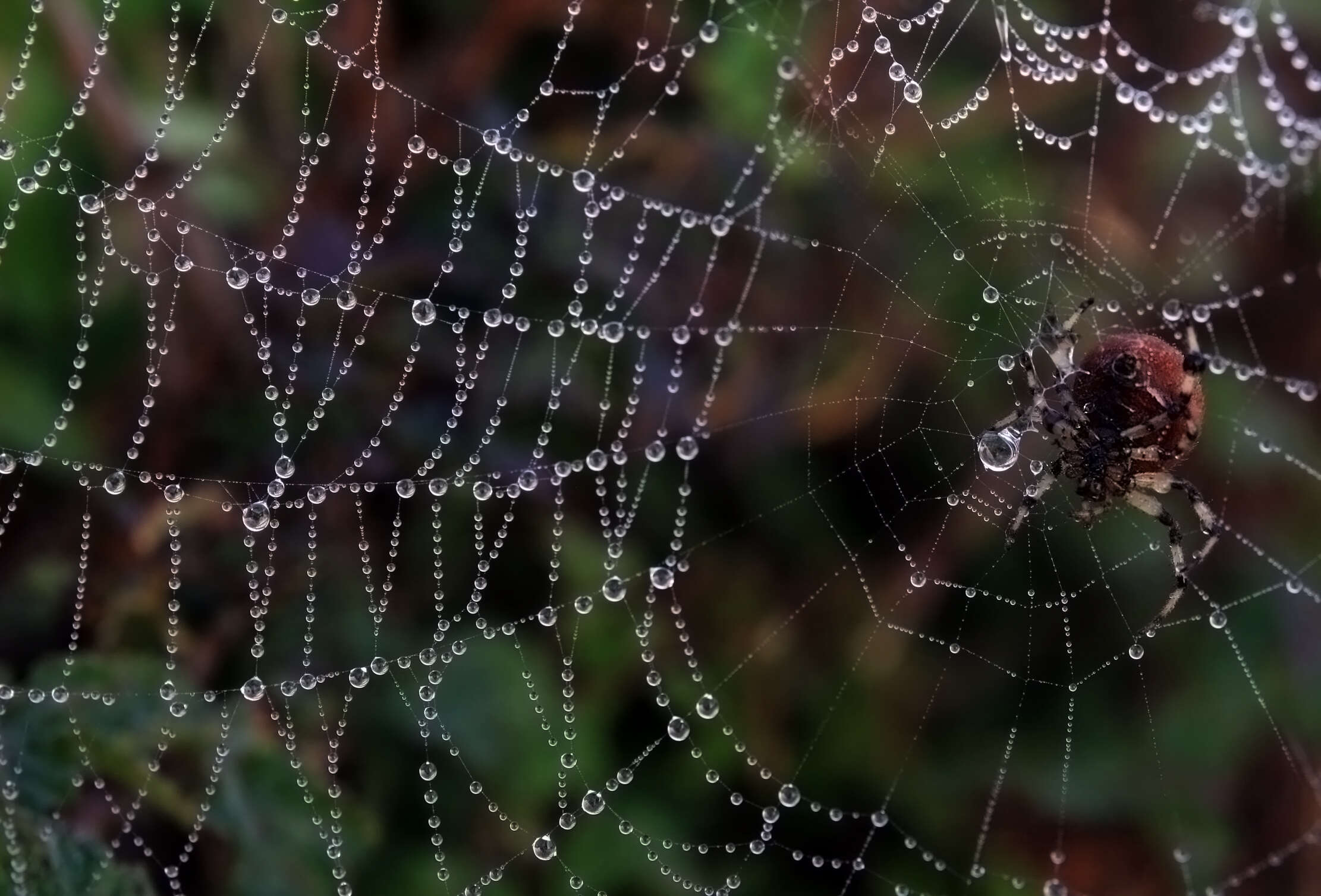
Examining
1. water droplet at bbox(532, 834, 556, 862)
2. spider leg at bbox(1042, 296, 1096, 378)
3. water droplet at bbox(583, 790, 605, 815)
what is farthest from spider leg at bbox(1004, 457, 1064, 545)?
water droplet at bbox(532, 834, 556, 862)

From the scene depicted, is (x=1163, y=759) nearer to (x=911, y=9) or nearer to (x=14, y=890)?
(x=911, y=9)

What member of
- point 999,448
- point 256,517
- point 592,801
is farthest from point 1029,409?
point 256,517

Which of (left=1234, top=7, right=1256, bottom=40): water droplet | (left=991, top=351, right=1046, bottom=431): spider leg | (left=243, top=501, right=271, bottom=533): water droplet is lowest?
(left=243, top=501, right=271, bottom=533): water droplet

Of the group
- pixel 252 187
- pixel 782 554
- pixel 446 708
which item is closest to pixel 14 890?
pixel 446 708

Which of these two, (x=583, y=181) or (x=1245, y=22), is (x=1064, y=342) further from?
(x=1245, y=22)

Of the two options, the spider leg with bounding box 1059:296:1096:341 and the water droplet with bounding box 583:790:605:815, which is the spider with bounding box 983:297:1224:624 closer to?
the spider leg with bounding box 1059:296:1096:341

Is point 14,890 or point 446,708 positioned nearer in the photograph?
point 14,890
